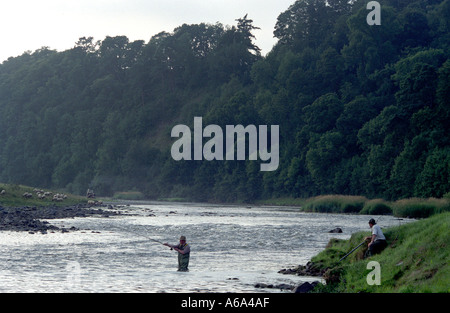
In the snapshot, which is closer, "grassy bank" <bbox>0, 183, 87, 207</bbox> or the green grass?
"grassy bank" <bbox>0, 183, 87, 207</bbox>

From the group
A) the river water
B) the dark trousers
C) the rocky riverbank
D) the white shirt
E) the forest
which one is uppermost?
the forest

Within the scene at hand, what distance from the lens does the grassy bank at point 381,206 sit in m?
63.3

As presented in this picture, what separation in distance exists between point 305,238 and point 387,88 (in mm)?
82511

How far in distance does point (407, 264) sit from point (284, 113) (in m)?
117

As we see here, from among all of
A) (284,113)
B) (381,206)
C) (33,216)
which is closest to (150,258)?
(33,216)

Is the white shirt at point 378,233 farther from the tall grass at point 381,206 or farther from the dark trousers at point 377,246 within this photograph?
the tall grass at point 381,206

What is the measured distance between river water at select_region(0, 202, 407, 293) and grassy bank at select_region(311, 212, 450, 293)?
224 cm

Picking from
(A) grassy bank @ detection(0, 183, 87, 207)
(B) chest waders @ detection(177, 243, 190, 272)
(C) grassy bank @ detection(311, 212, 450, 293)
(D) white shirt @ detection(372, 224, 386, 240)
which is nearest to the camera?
(C) grassy bank @ detection(311, 212, 450, 293)

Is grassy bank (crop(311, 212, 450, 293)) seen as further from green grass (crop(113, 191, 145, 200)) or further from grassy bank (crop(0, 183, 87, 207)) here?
green grass (crop(113, 191, 145, 200))

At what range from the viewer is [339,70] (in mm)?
133875

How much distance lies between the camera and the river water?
24.6 metres

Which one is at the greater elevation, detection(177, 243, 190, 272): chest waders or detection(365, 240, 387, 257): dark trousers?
detection(365, 240, 387, 257): dark trousers

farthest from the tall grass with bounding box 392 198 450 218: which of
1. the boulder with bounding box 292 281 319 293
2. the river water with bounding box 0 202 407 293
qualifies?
the boulder with bounding box 292 281 319 293

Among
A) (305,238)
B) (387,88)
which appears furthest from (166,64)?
(305,238)
